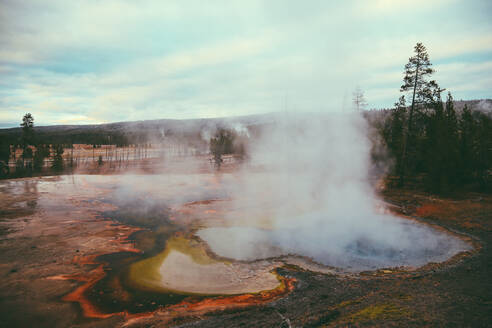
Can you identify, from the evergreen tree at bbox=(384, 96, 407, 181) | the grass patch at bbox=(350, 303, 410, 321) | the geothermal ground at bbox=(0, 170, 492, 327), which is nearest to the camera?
the grass patch at bbox=(350, 303, 410, 321)

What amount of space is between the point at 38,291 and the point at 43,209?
13.2 meters

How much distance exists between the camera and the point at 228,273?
29.7 feet

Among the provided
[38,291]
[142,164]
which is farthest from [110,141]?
[38,291]

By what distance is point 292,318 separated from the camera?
6.05 m

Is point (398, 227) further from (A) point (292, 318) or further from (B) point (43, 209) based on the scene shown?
(B) point (43, 209)

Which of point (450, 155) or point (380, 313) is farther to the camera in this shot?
point (450, 155)

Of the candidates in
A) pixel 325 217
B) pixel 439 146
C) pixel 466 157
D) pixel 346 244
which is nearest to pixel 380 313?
pixel 346 244

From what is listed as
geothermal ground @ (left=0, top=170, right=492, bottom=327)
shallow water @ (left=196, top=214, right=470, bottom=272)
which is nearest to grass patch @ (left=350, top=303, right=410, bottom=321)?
geothermal ground @ (left=0, top=170, right=492, bottom=327)

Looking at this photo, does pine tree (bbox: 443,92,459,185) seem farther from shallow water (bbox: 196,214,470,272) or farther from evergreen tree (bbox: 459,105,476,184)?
shallow water (bbox: 196,214,470,272)

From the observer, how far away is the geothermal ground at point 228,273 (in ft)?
20.4

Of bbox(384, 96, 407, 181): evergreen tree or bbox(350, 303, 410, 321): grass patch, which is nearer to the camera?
bbox(350, 303, 410, 321): grass patch

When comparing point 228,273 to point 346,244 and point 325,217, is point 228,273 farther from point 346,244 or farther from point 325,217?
point 325,217

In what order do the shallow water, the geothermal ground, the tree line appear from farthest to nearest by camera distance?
1. the tree line
2. the shallow water
3. the geothermal ground

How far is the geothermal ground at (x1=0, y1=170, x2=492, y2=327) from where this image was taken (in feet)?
20.4
